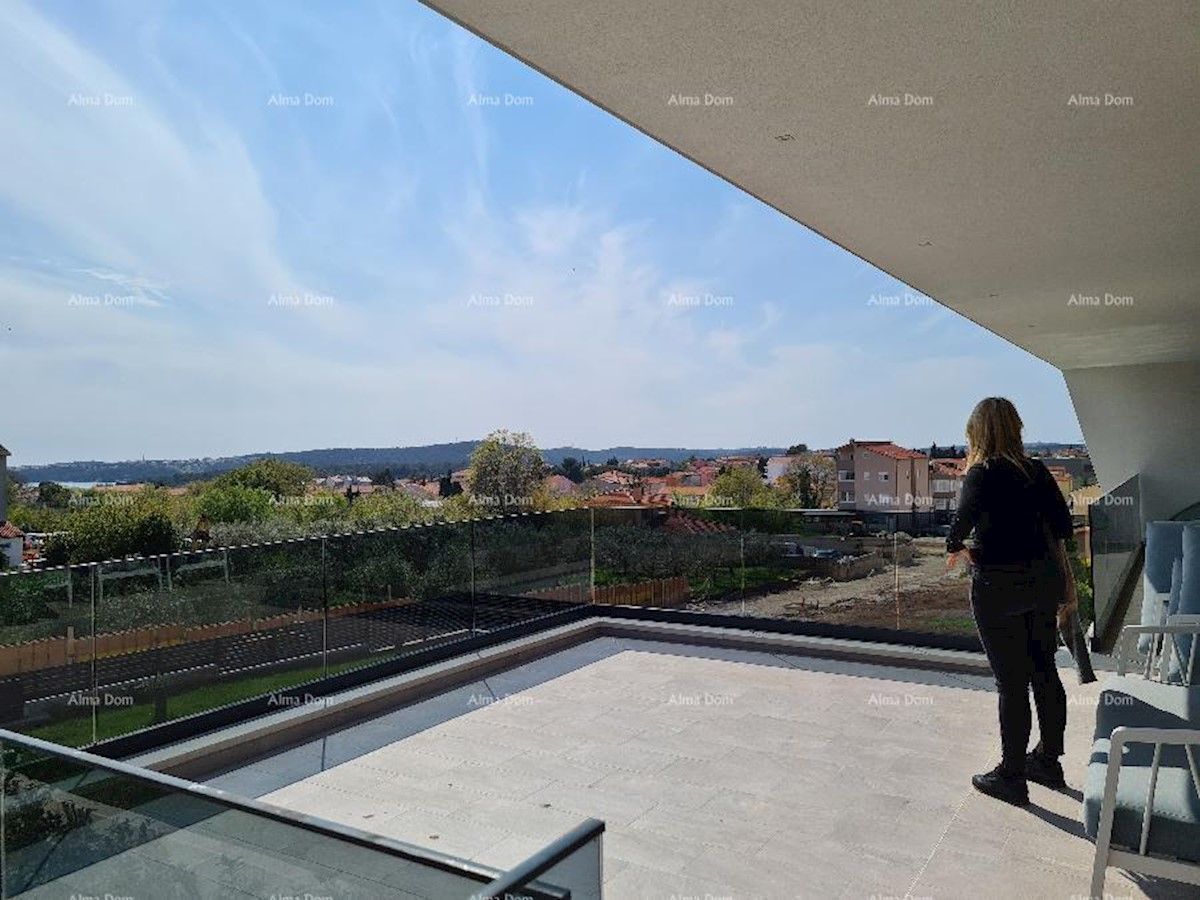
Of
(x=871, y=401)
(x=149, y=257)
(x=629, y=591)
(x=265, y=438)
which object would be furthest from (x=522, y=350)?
(x=629, y=591)

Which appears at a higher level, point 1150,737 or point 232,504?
point 1150,737

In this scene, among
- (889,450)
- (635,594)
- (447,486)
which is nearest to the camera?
(635,594)

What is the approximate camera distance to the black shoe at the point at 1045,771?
3781mm

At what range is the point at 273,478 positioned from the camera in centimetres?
3734

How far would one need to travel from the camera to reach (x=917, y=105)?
108 inches

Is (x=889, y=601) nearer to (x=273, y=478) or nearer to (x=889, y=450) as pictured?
(x=889, y=450)

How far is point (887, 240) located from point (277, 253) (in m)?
39.6

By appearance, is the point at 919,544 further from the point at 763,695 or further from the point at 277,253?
the point at 277,253

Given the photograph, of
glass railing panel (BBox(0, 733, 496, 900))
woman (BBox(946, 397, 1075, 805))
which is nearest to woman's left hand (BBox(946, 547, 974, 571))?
woman (BBox(946, 397, 1075, 805))

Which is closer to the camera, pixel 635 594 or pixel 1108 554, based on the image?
pixel 1108 554

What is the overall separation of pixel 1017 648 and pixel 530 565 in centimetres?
409

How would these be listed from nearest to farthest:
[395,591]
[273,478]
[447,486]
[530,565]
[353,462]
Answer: [395,591] < [530,565] < [447,486] < [353,462] < [273,478]

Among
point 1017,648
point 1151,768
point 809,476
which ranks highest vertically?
point 809,476

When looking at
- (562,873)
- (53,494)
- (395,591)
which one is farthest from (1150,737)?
(53,494)
